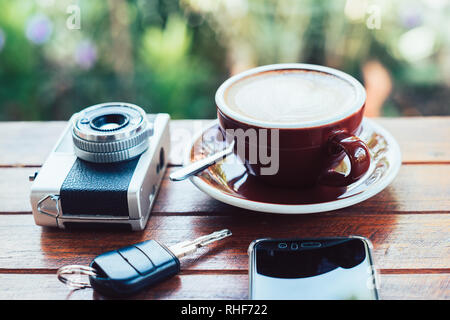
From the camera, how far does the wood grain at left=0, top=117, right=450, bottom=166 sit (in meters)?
0.85

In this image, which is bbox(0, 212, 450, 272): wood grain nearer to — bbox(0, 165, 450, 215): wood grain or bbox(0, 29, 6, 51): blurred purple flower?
bbox(0, 165, 450, 215): wood grain

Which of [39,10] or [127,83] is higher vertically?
[39,10]

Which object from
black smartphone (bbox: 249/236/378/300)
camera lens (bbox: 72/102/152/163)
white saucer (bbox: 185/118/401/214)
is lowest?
black smartphone (bbox: 249/236/378/300)

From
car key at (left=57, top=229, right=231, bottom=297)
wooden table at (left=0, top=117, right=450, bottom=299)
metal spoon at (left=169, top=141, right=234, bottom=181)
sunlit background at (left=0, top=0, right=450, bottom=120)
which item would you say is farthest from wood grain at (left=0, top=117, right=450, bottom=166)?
sunlit background at (left=0, top=0, right=450, bottom=120)

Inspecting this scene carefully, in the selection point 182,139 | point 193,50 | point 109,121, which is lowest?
point 193,50

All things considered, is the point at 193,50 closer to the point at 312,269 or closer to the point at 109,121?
the point at 109,121

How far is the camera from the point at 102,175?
2.20 feet

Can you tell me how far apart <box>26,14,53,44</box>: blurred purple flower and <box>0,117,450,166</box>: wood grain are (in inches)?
31.3

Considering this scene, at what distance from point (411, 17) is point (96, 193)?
132 cm

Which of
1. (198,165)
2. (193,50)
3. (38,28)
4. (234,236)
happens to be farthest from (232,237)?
(38,28)

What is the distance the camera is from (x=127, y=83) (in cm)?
169
